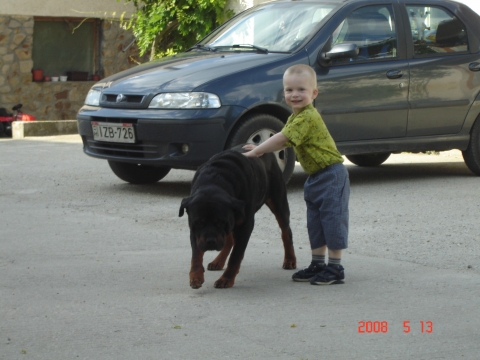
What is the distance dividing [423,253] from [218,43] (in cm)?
408

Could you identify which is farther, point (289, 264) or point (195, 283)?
point (289, 264)

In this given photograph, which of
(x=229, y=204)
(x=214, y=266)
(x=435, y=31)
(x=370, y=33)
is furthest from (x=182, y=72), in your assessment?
(x=229, y=204)

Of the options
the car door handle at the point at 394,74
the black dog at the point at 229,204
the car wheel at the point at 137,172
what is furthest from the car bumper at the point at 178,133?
the black dog at the point at 229,204

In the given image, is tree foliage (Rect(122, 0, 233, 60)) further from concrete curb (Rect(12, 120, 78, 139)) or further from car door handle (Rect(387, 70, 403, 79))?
car door handle (Rect(387, 70, 403, 79))

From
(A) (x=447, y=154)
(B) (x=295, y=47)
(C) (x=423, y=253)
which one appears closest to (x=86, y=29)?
(A) (x=447, y=154)

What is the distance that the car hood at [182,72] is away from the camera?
312 inches

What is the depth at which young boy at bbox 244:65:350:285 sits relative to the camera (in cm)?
508

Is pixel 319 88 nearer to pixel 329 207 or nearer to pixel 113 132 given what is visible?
pixel 113 132

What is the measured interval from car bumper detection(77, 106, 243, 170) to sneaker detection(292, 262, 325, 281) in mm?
2742

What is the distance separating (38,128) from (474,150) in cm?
779
